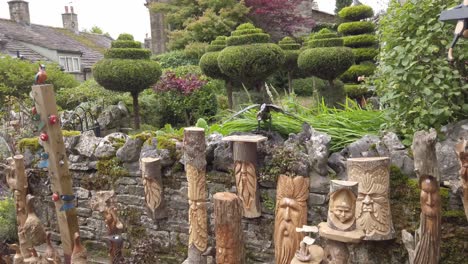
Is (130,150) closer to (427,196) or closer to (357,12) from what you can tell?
(427,196)

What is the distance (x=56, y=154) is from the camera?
4.25 meters

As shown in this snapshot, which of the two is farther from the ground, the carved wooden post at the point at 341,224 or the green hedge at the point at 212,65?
the green hedge at the point at 212,65

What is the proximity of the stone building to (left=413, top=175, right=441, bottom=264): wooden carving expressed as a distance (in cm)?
1610

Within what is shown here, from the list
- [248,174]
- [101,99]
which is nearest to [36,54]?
[101,99]

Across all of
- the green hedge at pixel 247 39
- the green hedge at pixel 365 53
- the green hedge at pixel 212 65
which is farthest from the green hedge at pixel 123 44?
the green hedge at pixel 365 53

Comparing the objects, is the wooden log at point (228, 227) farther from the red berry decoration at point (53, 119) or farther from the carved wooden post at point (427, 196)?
the red berry decoration at point (53, 119)

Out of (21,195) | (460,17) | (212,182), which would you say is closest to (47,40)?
(21,195)

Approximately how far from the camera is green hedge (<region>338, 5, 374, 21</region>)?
1296cm

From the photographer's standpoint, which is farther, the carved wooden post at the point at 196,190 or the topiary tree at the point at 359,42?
the topiary tree at the point at 359,42

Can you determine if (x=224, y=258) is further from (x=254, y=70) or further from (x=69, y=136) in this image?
(x=254, y=70)

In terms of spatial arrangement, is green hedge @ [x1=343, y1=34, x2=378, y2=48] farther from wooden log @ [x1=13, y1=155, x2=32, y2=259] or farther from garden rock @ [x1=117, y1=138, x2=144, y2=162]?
wooden log @ [x1=13, y1=155, x2=32, y2=259]

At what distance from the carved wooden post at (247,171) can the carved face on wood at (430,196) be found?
1.63 m

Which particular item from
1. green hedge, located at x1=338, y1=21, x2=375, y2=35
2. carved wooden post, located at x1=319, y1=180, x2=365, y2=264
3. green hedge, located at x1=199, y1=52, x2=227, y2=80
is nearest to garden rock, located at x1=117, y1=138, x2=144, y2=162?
carved wooden post, located at x1=319, y1=180, x2=365, y2=264

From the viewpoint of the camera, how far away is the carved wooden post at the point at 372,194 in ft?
10.7
